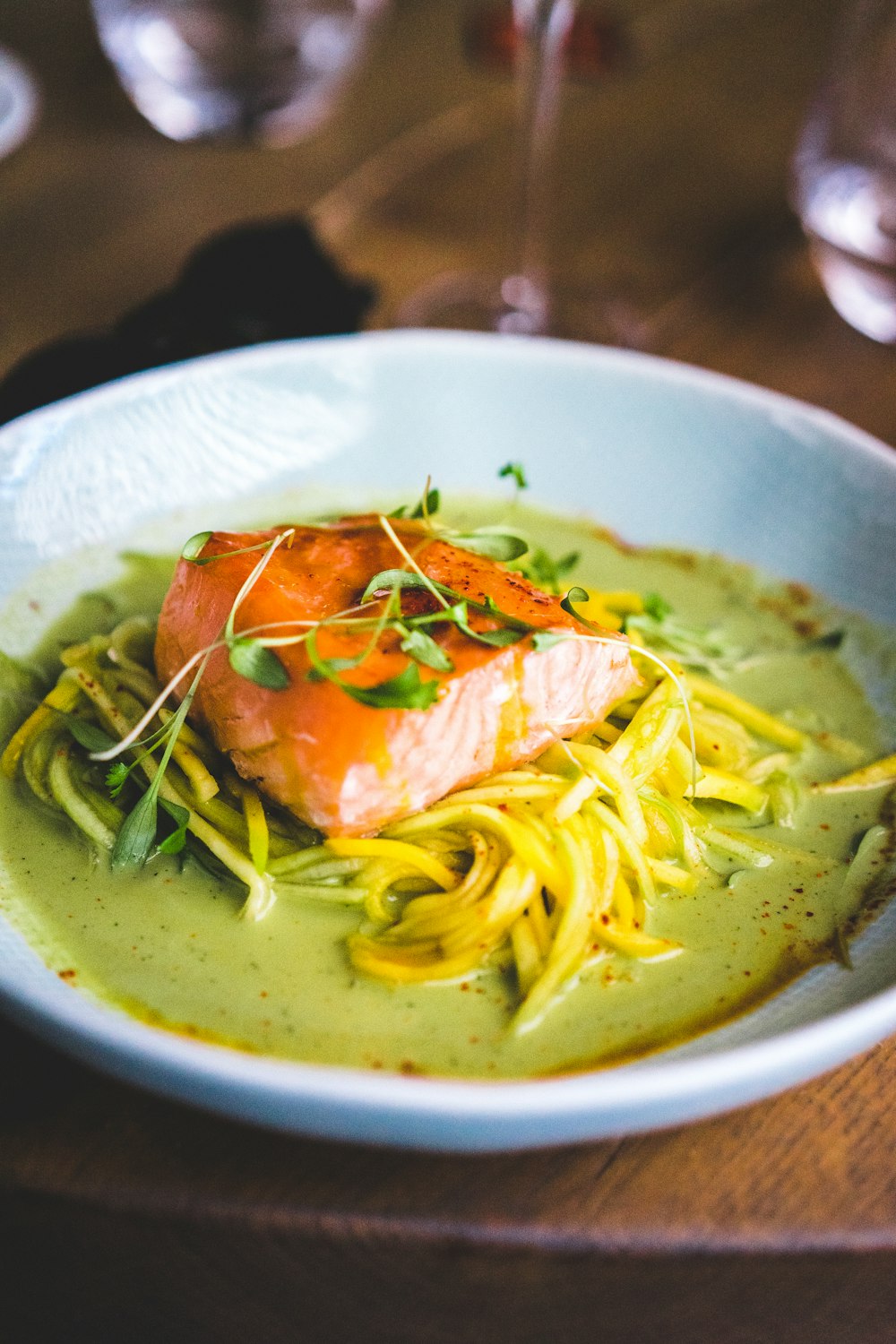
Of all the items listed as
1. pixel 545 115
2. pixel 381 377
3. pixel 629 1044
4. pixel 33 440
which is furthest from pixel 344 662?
pixel 545 115

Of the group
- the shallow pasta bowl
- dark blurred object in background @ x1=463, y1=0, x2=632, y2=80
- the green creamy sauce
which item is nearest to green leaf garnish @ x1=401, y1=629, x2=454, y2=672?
the green creamy sauce

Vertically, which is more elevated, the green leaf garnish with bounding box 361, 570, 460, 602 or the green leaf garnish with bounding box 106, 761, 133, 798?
the green leaf garnish with bounding box 361, 570, 460, 602

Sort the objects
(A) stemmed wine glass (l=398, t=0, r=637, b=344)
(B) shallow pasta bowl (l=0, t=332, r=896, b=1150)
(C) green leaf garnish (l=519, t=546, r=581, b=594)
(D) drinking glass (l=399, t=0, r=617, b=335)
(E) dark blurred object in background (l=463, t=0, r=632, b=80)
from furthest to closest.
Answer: (E) dark blurred object in background (l=463, t=0, r=632, b=80), (A) stemmed wine glass (l=398, t=0, r=637, b=344), (D) drinking glass (l=399, t=0, r=617, b=335), (B) shallow pasta bowl (l=0, t=332, r=896, b=1150), (C) green leaf garnish (l=519, t=546, r=581, b=594)

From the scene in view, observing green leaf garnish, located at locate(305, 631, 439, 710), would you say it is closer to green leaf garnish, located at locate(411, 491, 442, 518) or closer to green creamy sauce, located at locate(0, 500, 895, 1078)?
green creamy sauce, located at locate(0, 500, 895, 1078)

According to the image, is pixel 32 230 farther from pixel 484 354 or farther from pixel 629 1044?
pixel 629 1044

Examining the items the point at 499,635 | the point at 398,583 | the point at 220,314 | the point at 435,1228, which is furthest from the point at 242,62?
the point at 435,1228

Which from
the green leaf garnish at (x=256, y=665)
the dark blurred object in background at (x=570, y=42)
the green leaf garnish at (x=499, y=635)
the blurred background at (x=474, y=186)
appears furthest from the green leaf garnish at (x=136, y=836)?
the dark blurred object in background at (x=570, y=42)
